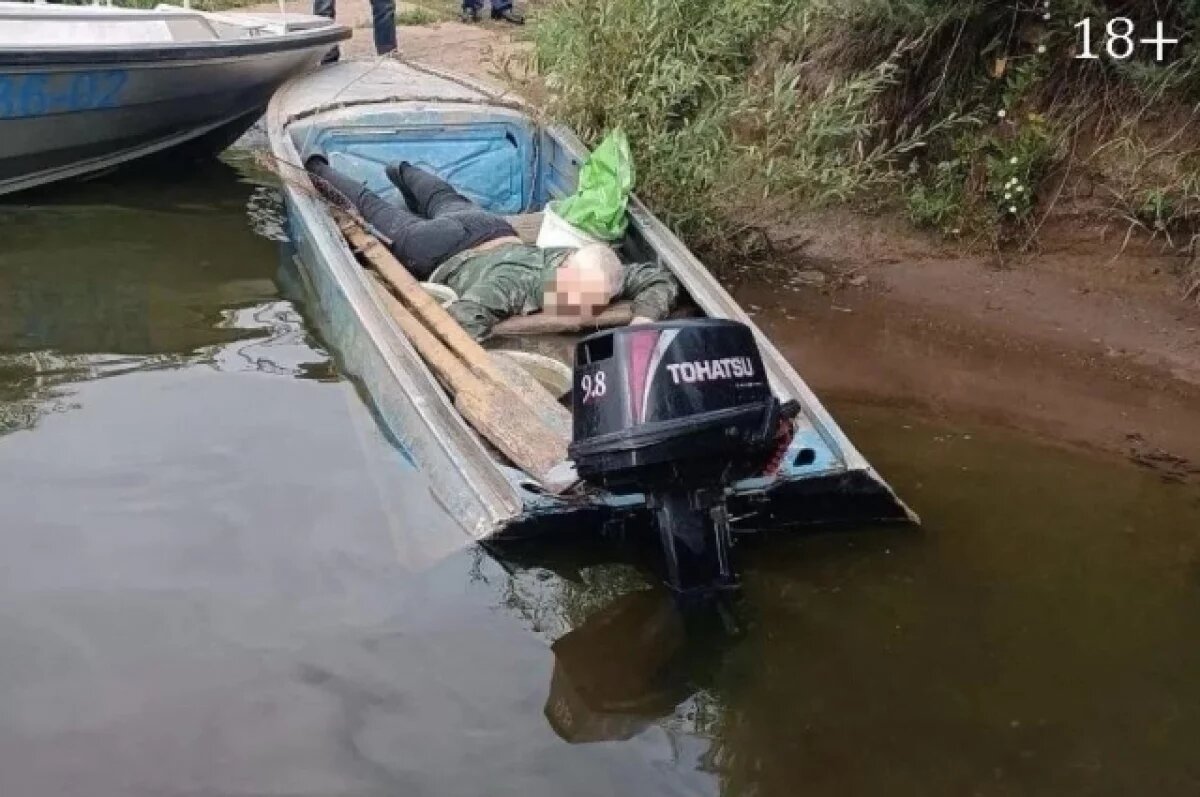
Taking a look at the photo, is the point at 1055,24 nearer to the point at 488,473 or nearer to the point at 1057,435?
the point at 1057,435

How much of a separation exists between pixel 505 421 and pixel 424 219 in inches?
97.5

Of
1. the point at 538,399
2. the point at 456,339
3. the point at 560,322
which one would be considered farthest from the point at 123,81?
the point at 538,399

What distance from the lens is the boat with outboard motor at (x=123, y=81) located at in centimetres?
691

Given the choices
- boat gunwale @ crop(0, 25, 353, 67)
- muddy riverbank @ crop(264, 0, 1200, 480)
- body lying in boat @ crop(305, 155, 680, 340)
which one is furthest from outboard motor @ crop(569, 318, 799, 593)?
boat gunwale @ crop(0, 25, 353, 67)

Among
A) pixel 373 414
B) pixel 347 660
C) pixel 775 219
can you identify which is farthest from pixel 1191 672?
pixel 775 219

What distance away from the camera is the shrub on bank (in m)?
6.23

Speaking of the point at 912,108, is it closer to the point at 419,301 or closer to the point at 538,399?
the point at 419,301

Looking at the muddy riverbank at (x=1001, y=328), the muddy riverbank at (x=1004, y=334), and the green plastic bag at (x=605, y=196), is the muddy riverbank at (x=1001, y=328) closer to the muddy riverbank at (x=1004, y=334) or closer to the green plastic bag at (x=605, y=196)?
the muddy riverbank at (x=1004, y=334)

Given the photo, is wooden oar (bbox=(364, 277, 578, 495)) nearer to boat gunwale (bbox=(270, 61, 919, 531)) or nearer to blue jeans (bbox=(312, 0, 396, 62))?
boat gunwale (bbox=(270, 61, 919, 531))

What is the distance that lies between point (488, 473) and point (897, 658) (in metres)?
1.25

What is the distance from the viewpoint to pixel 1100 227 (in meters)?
6.31

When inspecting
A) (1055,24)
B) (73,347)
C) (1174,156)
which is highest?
(1055,24)

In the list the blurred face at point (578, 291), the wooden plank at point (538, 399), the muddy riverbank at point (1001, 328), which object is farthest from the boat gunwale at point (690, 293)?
the muddy riverbank at point (1001, 328)

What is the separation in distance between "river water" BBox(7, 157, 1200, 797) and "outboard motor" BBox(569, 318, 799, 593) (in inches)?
15.2
